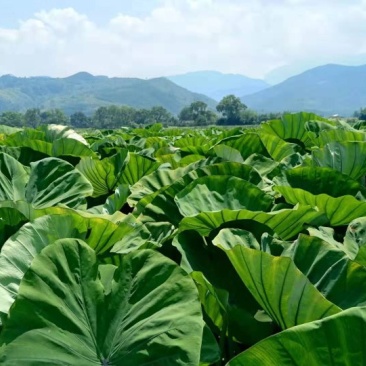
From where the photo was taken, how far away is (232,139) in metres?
1.92

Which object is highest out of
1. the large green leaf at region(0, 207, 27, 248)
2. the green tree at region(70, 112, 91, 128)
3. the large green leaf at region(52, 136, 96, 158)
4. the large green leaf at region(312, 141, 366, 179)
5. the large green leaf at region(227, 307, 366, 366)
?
the green tree at region(70, 112, 91, 128)

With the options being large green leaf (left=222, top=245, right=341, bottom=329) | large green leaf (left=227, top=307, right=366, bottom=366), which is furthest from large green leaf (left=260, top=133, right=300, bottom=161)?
large green leaf (left=227, top=307, right=366, bottom=366)

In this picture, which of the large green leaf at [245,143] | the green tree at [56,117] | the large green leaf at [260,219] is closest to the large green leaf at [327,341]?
the large green leaf at [260,219]

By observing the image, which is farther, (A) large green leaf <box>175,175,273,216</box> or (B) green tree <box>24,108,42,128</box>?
(B) green tree <box>24,108,42,128</box>

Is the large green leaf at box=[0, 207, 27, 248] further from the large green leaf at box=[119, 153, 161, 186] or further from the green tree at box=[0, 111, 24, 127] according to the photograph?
the green tree at box=[0, 111, 24, 127]

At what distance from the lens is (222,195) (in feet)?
3.84

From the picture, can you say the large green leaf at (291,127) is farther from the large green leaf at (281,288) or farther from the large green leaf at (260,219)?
the large green leaf at (281,288)

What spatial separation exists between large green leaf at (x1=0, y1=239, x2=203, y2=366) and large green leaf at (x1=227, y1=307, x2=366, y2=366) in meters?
0.15

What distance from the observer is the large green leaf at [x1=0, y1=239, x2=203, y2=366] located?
0.62 metres

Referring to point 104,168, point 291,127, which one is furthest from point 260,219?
point 291,127

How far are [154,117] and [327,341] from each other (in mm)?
103222

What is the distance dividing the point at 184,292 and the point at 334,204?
0.62 meters

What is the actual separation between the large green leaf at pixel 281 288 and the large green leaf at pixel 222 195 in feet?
1.40

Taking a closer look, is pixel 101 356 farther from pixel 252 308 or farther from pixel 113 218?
pixel 113 218
